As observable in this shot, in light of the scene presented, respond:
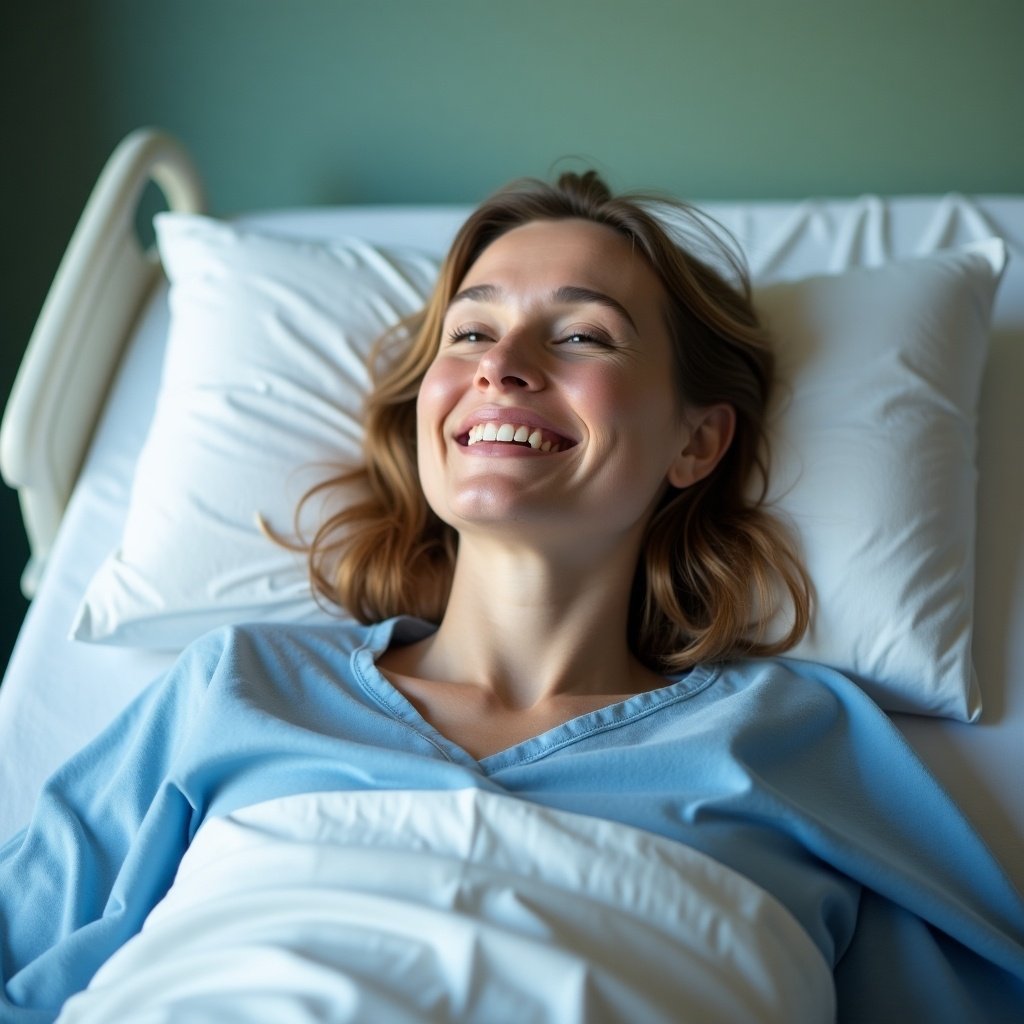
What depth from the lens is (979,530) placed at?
1.54 m

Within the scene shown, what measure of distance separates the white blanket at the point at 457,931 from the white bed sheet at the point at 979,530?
43 centimetres

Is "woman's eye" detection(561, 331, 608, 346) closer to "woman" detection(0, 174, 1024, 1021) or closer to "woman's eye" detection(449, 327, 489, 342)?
"woman" detection(0, 174, 1024, 1021)

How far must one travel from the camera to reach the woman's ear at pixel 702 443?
144 centimetres

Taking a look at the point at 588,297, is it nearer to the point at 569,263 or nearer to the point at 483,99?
the point at 569,263

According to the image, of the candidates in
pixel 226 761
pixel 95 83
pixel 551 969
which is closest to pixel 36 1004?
pixel 226 761

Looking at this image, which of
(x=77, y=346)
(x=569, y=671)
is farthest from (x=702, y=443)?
(x=77, y=346)

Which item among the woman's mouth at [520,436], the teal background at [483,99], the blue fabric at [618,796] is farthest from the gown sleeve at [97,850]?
the teal background at [483,99]

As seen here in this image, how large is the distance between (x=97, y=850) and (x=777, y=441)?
93 centimetres

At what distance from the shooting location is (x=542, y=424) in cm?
126

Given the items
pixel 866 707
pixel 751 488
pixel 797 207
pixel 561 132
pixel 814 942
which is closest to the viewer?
pixel 814 942

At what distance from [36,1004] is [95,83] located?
1752 mm

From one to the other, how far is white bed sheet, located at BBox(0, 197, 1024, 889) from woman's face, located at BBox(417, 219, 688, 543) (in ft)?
1.48

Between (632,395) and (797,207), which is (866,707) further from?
(797,207)

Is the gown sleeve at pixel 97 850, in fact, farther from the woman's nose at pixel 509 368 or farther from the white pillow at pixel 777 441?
the woman's nose at pixel 509 368
